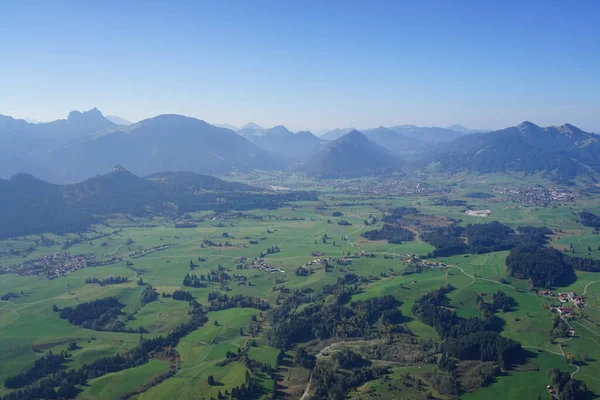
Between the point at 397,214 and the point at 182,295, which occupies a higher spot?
the point at 397,214

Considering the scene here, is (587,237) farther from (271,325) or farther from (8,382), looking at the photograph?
(8,382)

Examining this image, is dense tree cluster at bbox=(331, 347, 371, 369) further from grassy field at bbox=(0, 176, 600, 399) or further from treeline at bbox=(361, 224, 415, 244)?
treeline at bbox=(361, 224, 415, 244)

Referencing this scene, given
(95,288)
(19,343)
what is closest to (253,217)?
(95,288)

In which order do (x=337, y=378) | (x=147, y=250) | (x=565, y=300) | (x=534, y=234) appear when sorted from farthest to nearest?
(x=534, y=234) → (x=147, y=250) → (x=565, y=300) → (x=337, y=378)

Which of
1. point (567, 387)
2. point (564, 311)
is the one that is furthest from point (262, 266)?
point (567, 387)

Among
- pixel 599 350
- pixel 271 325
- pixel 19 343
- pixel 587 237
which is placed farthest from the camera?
pixel 587 237

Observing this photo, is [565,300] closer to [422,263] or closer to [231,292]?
[422,263]

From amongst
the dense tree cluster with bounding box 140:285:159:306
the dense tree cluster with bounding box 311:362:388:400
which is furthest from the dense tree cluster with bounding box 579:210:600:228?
the dense tree cluster with bounding box 140:285:159:306
